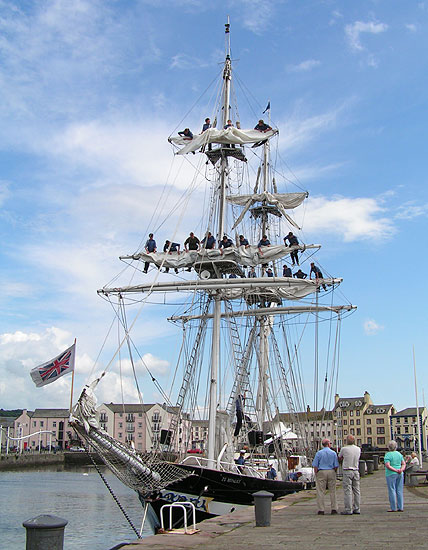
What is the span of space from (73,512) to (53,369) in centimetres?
2456

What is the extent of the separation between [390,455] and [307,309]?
28380 mm

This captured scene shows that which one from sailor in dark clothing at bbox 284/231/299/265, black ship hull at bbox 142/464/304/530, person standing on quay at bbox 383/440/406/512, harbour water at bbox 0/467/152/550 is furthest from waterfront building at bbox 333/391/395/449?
A: person standing on quay at bbox 383/440/406/512

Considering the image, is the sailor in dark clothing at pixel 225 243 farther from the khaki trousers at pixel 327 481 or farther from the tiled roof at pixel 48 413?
the tiled roof at pixel 48 413

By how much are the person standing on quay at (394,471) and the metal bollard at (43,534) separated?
7.76m

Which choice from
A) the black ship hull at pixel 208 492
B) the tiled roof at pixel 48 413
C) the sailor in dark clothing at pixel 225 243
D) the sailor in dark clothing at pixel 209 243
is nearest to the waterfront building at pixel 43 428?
the tiled roof at pixel 48 413

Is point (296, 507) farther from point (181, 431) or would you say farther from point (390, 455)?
point (181, 431)

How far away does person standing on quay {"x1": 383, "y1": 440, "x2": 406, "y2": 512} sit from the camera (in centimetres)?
1375

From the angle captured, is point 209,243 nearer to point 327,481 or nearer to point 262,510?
point 327,481

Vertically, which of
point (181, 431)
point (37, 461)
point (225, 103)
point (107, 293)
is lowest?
point (37, 461)

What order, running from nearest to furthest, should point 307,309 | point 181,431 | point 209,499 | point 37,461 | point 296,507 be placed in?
point 296,507 → point 209,499 → point 181,431 → point 307,309 → point 37,461

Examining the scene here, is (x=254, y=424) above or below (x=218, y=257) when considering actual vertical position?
below

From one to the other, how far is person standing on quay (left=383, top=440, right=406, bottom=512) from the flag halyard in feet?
35.8

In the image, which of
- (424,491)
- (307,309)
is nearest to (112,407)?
(307,309)

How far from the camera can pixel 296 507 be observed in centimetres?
1720
